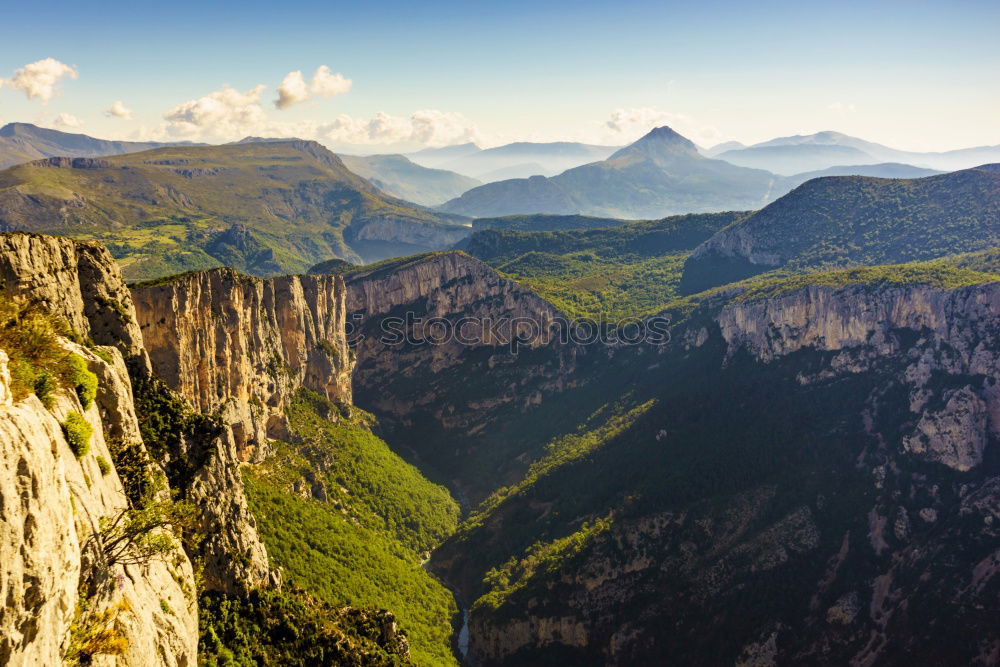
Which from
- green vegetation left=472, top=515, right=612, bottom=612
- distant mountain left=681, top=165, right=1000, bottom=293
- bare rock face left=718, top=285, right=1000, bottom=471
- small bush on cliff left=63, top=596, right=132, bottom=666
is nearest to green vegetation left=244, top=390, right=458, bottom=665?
green vegetation left=472, top=515, right=612, bottom=612

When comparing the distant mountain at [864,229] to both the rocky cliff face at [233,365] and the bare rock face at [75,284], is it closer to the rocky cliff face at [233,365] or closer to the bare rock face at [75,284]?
the rocky cliff face at [233,365]

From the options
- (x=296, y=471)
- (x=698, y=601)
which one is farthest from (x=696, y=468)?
(x=296, y=471)

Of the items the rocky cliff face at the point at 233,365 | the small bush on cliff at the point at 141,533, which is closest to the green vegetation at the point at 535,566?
the rocky cliff face at the point at 233,365

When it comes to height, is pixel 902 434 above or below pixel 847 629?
above

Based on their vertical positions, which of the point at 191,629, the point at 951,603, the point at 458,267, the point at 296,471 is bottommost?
the point at 951,603

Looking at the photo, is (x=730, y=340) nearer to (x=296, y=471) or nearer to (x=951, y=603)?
(x=951, y=603)

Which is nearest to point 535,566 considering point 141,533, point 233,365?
point 233,365

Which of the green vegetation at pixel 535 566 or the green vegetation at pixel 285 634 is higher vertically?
the green vegetation at pixel 285 634

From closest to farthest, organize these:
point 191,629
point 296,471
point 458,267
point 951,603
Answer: point 191,629 < point 951,603 < point 296,471 < point 458,267

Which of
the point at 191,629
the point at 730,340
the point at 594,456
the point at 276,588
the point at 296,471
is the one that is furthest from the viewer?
the point at 730,340
